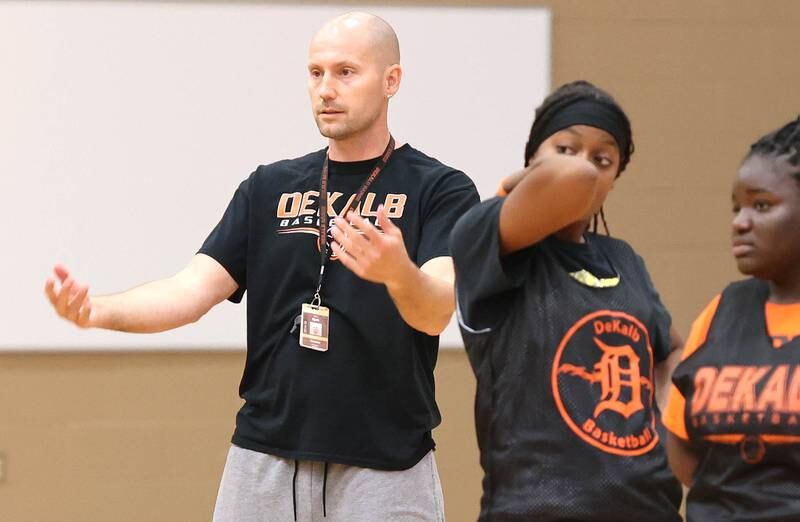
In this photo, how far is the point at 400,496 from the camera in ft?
8.54

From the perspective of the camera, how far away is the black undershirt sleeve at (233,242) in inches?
109

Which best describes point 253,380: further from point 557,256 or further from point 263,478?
point 557,256

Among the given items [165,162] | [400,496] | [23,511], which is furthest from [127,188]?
[400,496]

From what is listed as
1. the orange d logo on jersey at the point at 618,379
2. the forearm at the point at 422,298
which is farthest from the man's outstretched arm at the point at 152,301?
the orange d logo on jersey at the point at 618,379

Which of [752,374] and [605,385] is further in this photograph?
[605,385]

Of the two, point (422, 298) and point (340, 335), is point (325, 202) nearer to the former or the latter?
point (340, 335)

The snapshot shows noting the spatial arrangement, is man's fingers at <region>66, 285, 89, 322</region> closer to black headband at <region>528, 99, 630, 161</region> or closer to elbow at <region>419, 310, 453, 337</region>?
elbow at <region>419, 310, 453, 337</region>

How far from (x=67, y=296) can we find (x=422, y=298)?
720 mm

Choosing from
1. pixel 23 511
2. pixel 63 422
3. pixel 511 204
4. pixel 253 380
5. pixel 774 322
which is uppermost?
pixel 511 204

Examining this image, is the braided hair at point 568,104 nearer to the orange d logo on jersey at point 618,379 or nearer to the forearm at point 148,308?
the orange d logo on jersey at point 618,379

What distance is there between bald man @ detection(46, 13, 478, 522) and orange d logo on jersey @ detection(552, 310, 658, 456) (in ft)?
2.24

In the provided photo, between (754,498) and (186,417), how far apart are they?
9.81 ft

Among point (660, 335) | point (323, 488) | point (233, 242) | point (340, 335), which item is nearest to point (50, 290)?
point (233, 242)

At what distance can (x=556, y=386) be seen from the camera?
1.84 m
